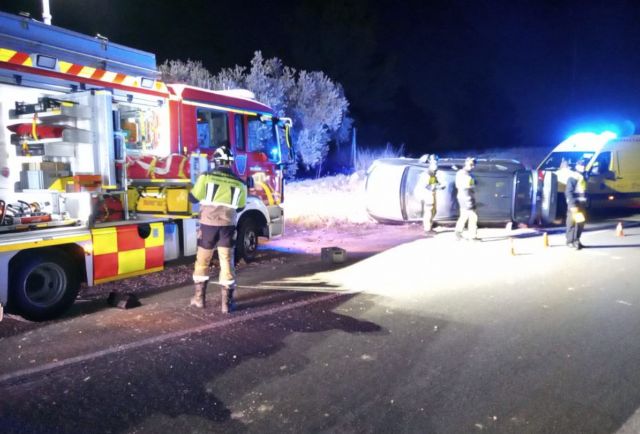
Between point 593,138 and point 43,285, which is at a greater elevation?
point 593,138

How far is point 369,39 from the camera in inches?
1156

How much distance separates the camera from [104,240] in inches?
235

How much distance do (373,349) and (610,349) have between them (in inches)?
83.3

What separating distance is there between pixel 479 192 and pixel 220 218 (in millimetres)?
7381

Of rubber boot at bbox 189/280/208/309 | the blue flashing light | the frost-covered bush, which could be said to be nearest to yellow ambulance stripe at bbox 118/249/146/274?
rubber boot at bbox 189/280/208/309

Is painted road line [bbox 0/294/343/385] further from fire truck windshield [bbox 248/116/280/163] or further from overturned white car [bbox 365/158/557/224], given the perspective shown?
overturned white car [bbox 365/158/557/224]

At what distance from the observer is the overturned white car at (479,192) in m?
11.6

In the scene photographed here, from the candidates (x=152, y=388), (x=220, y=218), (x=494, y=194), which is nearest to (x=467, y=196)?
(x=494, y=194)

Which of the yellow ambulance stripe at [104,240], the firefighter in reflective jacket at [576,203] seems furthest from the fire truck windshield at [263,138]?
the firefighter in reflective jacket at [576,203]

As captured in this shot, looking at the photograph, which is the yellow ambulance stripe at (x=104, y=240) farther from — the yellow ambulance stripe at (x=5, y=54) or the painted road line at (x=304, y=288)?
the yellow ambulance stripe at (x=5, y=54)

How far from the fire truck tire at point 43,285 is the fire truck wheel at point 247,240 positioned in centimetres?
313

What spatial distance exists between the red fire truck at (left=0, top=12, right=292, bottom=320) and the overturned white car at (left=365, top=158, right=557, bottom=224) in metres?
5.20

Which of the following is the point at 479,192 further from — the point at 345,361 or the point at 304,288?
the point at 345,361

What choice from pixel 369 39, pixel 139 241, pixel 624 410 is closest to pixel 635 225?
pixel 624 410
